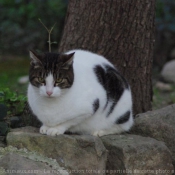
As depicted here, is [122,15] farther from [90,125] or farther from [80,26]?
[90,125]

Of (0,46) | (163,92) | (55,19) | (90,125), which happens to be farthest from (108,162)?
(0,46)

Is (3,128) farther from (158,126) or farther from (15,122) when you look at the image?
(158,126)

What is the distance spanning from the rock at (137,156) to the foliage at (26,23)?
5.78m

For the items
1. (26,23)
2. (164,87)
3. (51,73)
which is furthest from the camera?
(26,23)

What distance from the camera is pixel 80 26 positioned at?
4.58 meters

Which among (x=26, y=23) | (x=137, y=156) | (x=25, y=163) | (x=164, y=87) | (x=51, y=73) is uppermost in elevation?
(x=51, y=73)

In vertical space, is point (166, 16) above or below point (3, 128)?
above

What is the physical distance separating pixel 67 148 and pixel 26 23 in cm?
684

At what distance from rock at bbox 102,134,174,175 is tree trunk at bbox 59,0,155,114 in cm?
112

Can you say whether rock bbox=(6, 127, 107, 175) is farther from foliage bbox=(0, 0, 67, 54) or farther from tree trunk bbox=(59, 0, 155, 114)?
foliage bbox=(0, 0, 67, 54)

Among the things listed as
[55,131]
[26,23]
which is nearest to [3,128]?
[55,131]

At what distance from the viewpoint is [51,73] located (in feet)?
11.0

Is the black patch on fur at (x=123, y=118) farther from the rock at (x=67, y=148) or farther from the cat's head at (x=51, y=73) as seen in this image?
the cat's head at (x=51, y=73)

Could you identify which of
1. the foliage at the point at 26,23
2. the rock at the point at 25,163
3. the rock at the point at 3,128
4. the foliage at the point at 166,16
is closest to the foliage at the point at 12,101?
the rock at the point at 3,128
